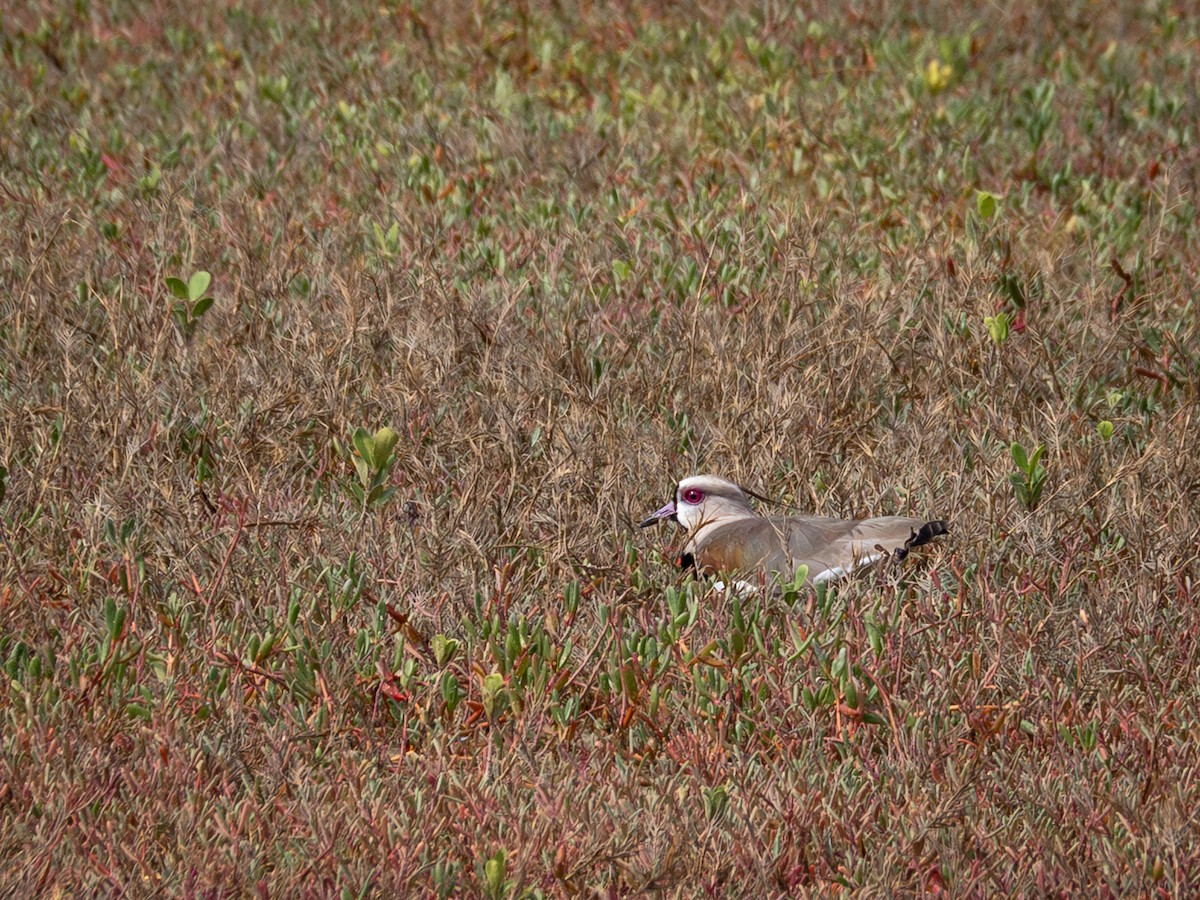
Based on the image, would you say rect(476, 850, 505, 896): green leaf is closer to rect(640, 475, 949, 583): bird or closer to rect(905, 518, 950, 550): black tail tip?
rect(640, 475, 949, 583): bird

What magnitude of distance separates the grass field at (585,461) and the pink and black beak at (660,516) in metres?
0.13

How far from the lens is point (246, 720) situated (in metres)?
4.09

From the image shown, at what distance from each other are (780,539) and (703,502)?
0.41 metres

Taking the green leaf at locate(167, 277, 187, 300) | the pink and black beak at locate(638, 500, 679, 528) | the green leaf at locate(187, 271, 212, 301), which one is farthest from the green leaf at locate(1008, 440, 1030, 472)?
the green leaf at locate(167, 277, 187, 300)

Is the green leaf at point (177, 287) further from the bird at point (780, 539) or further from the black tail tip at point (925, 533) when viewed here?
the black tail tip at point (925, 533)

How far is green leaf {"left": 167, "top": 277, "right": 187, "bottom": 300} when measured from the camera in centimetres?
627

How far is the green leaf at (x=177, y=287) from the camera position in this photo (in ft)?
20.6

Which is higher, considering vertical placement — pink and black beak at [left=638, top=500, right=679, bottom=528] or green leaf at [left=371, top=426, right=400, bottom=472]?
green leaf at [left=371, top=426, right=400, bottom=472]

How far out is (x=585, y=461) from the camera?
217 inches

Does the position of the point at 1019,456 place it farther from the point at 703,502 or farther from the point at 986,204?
the point at 986,204

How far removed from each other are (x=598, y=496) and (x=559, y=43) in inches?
233

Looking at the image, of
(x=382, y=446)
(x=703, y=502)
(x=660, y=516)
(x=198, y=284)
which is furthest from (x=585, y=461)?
(x=198, y=284)

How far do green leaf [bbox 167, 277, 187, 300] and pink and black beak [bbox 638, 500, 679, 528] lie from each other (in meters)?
2.25

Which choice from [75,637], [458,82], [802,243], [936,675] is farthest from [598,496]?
[458,82]
